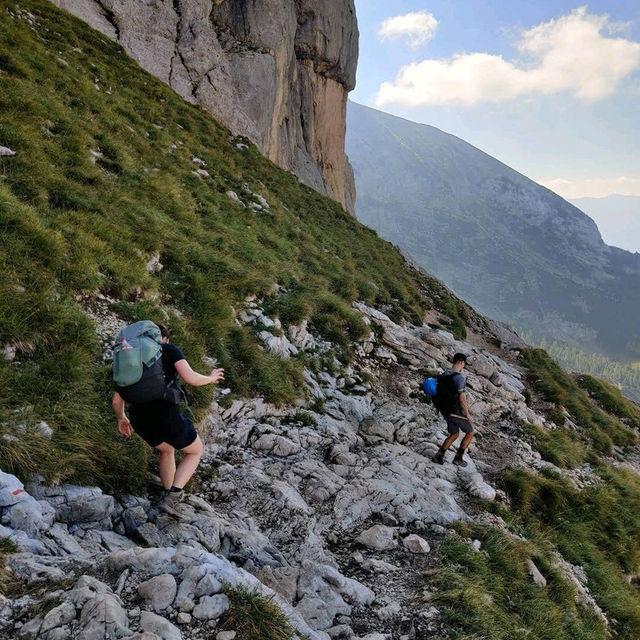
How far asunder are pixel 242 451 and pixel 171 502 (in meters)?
2.31

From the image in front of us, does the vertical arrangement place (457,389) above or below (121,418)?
above

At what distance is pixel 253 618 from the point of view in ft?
12.3

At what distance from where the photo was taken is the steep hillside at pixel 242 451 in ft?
13.7

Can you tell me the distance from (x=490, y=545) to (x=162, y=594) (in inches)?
220

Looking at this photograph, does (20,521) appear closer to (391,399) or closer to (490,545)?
(490,545)

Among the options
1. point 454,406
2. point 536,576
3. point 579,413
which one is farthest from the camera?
point 579,413

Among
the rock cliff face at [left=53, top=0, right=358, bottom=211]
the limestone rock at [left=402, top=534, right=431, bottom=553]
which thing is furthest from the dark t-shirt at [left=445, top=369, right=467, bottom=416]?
the rock cliff face at [left=53, top=0, right=358, bottom=211]

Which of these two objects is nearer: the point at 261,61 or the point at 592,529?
the point at 592,529

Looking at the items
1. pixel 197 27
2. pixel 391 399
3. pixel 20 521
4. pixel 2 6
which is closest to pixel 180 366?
pixel 20 521

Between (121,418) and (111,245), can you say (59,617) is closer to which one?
(121,418)

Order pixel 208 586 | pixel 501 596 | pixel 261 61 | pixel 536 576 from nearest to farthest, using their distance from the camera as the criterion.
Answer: pixel 208 586
pixel 501 596
pixel 536 576
pixel 261 61

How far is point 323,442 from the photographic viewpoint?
900 cm

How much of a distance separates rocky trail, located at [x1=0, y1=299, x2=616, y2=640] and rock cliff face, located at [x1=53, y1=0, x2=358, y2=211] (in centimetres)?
2563

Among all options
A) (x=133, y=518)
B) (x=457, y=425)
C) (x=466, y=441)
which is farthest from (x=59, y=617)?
(x=466, y=441)
